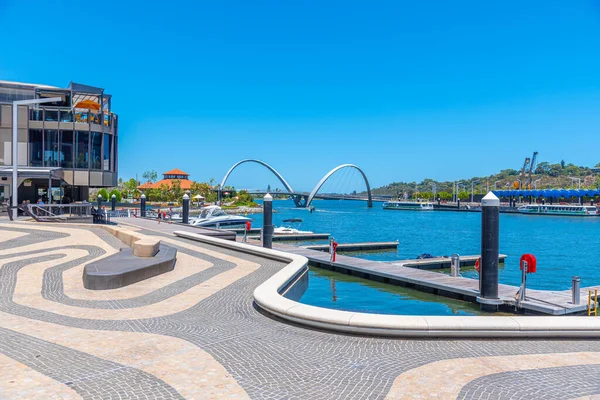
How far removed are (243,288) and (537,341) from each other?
7.18 metres

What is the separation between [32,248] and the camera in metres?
19.7

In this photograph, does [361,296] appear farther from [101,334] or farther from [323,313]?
[101,334]

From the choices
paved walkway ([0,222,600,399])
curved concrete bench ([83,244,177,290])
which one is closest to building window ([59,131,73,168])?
curved concrete bench ([83,244,177,290])

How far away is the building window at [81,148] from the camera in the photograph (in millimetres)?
42062

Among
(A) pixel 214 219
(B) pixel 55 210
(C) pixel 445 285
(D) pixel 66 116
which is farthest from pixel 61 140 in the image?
(C) pixel 445 285

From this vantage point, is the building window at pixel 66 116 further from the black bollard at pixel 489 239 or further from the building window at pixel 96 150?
the black bollard at pixel 489 239

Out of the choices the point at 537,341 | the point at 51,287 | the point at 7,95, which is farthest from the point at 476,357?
the point at 7,95

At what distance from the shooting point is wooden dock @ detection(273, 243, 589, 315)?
1599 cm

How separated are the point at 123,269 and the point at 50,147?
1263 inches

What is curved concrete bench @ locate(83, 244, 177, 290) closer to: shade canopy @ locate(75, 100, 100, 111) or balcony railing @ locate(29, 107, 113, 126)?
balcony railing @ locate(29, 107, 113, 126)

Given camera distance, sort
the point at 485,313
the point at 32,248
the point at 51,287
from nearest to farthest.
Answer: the point at 51,287 < the point at 485,313 < the point at 32,248

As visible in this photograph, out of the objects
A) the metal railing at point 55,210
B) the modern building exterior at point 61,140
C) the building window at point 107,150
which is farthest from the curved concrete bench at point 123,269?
the building window at point 107,150

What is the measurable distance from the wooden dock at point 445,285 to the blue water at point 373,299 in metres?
0.29

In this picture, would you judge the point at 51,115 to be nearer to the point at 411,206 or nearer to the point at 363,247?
the point at 363,247
